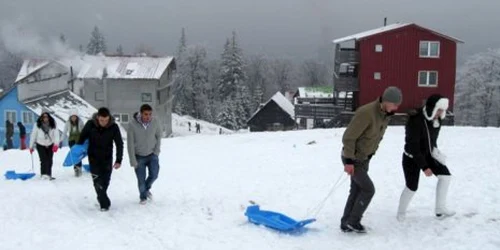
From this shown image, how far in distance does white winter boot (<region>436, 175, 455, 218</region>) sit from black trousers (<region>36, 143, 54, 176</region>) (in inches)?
356

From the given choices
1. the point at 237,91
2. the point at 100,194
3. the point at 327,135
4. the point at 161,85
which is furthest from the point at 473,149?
the point at 237,91

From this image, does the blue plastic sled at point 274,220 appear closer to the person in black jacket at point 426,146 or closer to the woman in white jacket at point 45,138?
the person in black jacket at point 426,146

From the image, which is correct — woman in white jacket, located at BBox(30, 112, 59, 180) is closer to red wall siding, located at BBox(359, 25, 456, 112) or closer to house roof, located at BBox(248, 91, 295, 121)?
red wall siding, located at BBox(359, 25, 456, 112)

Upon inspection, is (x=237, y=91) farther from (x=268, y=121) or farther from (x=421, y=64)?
(x=421, y=64)

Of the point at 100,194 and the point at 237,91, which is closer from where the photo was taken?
the point at 100,194

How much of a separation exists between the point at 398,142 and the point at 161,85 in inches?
1605

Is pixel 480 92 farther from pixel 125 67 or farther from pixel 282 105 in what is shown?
pixel 125 67

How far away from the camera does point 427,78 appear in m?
35.1

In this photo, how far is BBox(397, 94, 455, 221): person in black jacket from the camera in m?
6.01

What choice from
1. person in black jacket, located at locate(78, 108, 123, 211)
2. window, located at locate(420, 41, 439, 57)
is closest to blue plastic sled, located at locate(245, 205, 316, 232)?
person in black jacket, located at locate(78, 108, 123, 211)

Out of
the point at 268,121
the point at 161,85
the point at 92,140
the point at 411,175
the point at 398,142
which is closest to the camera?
the point at 411,175

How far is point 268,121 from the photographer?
61906 mm

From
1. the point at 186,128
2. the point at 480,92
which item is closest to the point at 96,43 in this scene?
the point at 186,128

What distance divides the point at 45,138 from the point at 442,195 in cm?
912
